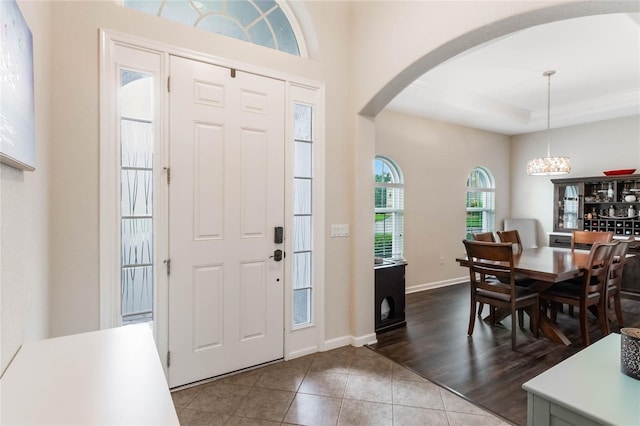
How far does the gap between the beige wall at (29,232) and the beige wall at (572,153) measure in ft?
23.9

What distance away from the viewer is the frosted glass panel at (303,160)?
290 cm

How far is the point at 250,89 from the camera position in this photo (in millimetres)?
2627

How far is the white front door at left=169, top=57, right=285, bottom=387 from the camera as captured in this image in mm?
2363

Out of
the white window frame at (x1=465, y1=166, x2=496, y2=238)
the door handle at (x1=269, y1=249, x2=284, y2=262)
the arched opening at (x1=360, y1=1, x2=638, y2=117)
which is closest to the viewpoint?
the arched opening at (x1=360, y1=1, x2=638, y2=117)

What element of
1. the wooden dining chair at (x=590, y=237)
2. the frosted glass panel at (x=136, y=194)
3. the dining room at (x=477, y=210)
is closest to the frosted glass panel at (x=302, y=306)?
the dining room at (x=477, y=210)

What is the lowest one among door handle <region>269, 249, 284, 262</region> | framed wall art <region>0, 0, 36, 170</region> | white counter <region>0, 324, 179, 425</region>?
white counter <region>0, 324, 179, 425</region>

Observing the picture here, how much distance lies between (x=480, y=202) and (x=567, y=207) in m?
1.41

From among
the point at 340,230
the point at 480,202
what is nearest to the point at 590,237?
the point at 480,202

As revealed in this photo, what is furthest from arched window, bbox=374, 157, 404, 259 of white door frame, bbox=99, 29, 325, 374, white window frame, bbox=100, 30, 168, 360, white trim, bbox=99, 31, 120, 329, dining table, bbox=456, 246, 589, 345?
white trim, bbox=99, 31, 120, 329

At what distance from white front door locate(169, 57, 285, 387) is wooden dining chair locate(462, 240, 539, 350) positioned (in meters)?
1.94

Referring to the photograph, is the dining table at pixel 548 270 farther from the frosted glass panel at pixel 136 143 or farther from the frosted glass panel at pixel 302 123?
the frosted glass panel at pixel 136 143

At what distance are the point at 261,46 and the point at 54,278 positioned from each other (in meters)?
2.20

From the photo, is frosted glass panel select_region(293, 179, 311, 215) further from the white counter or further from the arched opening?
the white counter

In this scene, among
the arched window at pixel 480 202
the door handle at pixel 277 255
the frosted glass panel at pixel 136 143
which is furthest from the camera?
the arched window at pixel 480 202
